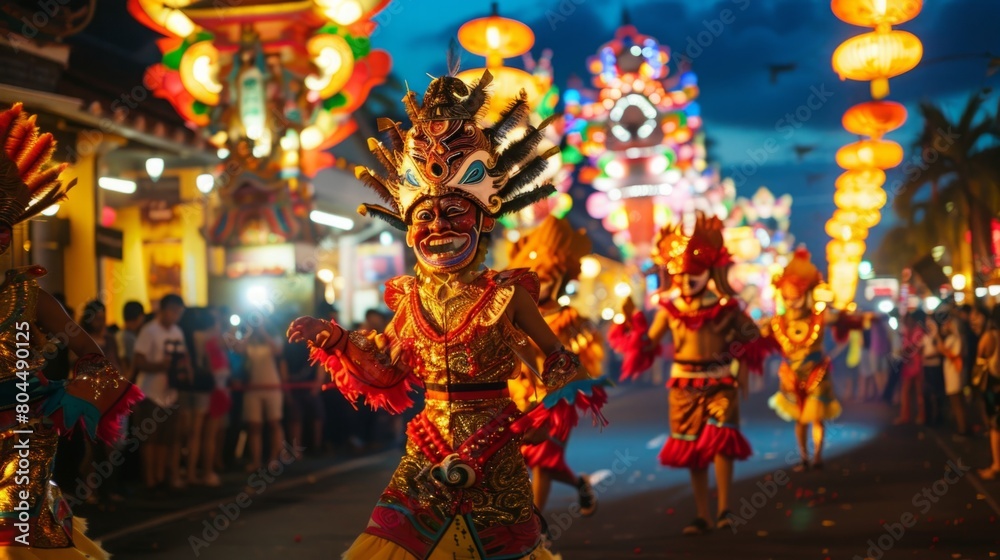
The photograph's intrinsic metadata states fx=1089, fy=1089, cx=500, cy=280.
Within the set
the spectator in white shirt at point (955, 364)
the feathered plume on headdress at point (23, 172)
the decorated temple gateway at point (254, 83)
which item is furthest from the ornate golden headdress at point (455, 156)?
the spectator in white shirt at point (955, 364)

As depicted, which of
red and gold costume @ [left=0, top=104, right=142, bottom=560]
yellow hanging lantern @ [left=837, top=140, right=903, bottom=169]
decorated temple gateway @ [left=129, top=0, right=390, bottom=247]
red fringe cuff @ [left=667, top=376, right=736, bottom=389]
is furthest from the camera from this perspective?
yellow hanging lantern @ [left=837, top=140, right=903, bottom=169]

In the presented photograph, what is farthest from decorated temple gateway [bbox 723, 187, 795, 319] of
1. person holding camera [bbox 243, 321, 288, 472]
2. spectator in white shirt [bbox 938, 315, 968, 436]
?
person holding camera [bbox 243, 321, 288, 472]

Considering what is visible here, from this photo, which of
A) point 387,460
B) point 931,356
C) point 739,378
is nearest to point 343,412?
point 387,460

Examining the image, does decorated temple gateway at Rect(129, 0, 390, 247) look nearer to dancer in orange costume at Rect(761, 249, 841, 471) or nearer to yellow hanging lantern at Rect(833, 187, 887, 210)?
dancer in orange costume at Rect(761, 249, 841, 471)

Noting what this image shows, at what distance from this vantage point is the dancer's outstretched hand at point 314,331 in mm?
4785

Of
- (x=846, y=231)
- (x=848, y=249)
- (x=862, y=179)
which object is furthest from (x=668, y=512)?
(x=848, y=249)

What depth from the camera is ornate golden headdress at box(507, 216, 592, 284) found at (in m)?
8.34

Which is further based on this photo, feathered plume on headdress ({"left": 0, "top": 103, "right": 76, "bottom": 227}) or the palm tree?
the palm tree

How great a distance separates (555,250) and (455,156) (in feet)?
11.0

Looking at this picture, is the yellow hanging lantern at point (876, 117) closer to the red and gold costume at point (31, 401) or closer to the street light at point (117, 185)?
the street light at point (117, 185)

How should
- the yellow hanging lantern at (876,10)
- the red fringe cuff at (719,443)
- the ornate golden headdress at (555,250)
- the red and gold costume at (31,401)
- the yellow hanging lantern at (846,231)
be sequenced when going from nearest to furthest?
the red and gold costume at (31,401)
the ornate golden headdress at (555,250)
the red fringe cuff at (719,443)
the yellow hanging lantern at (876,10)
the yellow hanging lantern at (846,231)

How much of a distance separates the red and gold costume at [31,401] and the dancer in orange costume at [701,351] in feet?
15.7

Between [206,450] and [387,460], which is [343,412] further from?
[206,450]

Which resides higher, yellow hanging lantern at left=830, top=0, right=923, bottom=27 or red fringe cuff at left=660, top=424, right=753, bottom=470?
yellow hanging lantern at left=830, top=0, right=923, bottom=27
